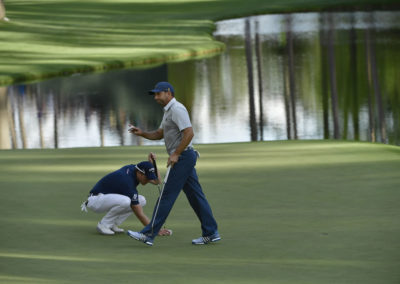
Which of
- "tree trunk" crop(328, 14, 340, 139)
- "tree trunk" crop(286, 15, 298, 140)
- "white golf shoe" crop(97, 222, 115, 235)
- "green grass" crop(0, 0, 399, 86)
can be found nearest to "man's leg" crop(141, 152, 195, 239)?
"white golf shoe" crop(97, 222, 115, 235)

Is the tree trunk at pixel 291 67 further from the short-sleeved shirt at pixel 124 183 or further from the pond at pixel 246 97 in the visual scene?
the short-sleeved shirt at pixel 124 183

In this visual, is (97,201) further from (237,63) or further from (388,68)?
(237,63)

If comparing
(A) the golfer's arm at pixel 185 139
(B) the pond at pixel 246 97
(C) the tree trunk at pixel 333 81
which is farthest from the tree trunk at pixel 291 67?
(A) the golfer's arm at pixel 185 139

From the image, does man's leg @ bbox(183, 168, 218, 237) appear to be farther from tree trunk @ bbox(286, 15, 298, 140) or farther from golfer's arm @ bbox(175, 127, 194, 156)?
tree trunk @ bbox(286, 15, 298, 140)

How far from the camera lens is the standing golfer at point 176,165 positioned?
8.52 m

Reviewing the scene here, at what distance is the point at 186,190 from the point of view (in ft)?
29.2

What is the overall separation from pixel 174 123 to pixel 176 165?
1.32 ft

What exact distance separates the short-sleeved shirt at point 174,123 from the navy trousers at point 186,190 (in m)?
0.15

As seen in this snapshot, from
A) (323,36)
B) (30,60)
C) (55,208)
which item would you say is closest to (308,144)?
(55,208)

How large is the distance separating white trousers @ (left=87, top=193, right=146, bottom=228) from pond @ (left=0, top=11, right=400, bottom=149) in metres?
11.0

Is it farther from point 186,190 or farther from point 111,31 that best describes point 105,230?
point 111,31

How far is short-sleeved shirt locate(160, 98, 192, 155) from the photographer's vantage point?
334 inches

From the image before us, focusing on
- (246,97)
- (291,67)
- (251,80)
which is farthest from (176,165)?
(291,67)

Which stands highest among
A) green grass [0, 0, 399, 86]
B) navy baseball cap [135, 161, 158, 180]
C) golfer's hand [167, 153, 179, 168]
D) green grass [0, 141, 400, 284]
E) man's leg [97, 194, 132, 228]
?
green grass [0, 0, 399, 86]
